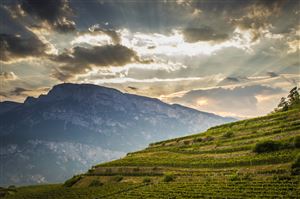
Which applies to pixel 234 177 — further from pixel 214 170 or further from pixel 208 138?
pixel 208 138

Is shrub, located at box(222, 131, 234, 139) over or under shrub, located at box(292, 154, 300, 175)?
over

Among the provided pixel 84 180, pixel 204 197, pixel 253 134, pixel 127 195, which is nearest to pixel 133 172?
pixel 84 180

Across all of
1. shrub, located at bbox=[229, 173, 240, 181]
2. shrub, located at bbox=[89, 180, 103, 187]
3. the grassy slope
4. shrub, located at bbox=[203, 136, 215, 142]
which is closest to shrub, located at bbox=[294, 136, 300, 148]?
the grassy slope

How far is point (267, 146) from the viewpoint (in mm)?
104625

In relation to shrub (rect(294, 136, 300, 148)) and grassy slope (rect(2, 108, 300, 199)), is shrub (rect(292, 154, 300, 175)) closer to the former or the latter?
grassy slope (rect(2, 108, 300, 199))

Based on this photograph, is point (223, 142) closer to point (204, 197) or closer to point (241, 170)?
point (241, 170)

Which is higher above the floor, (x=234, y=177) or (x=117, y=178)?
(x=117, y=178)

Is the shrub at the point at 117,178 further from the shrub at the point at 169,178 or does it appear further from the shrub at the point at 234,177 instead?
the shrub at the point at 234,177

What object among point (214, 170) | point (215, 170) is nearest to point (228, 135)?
point (214, 170)

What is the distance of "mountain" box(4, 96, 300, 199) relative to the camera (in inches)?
3157

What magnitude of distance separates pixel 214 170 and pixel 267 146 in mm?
17515

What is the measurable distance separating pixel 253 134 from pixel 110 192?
2319 inches

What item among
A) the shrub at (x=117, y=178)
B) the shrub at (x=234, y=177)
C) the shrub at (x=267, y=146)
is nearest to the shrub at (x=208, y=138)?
the shrub at (x=117, y=178)

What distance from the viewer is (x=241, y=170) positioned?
96062 mm
